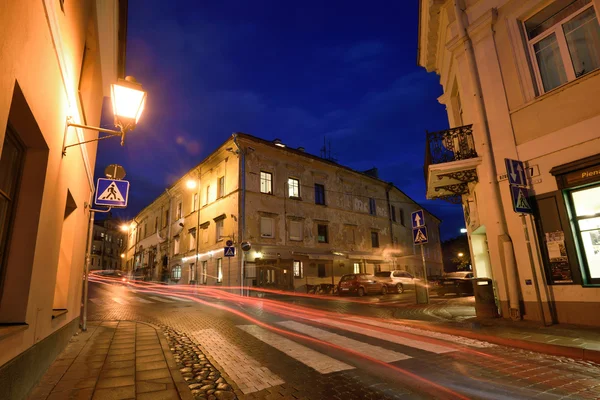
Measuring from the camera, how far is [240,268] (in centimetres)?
2180

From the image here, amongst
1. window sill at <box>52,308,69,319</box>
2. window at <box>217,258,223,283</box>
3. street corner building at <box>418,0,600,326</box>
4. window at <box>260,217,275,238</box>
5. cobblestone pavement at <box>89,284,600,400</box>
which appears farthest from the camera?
window at <box>217,258,223,283</box>

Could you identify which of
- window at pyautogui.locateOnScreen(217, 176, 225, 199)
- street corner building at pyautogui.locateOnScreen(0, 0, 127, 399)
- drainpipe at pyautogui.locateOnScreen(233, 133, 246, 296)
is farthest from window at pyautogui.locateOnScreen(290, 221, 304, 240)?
street corner building at pyautogui.locateOnScreen(0, 0, 127, 399)

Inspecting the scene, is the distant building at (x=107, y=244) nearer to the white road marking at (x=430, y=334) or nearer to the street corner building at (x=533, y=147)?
the white road marking at (x=430, y=334)

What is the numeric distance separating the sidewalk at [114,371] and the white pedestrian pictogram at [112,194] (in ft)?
9.88

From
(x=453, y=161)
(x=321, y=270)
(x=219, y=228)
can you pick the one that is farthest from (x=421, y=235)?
(x=219, y=228)

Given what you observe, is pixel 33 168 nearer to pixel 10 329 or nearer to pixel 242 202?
→ pixel 10 329

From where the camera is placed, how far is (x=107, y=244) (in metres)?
78.9

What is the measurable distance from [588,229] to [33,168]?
9993mm

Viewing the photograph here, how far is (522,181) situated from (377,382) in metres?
6.58

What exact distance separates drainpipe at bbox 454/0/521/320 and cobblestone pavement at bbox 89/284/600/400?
114 inches

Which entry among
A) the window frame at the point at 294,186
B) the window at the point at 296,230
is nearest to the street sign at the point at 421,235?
the window at the point at 296,230

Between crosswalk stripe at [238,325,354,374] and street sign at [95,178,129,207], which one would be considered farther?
street sign at [95,178,129,207]

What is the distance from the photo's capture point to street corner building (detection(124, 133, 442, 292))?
22.8m

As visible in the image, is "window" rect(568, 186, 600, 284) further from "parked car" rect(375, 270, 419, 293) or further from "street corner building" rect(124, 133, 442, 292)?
"street corner building" rect(124, 133, 442, 292)
